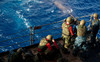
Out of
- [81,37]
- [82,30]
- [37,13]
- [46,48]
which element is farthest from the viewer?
[37,13]

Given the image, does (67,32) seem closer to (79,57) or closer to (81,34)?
(81,34)

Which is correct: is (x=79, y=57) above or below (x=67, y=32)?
below

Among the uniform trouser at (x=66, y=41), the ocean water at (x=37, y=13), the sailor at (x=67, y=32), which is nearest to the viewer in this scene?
the sailor at (x=67, y=32)

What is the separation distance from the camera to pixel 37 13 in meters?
23.2

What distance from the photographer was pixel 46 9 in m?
24.9

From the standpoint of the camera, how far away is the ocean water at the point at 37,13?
18598 millimetres

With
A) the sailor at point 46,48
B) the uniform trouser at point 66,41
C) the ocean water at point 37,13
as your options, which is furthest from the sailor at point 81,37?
the ocean water at point 37,13

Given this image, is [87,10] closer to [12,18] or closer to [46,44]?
[12,18]

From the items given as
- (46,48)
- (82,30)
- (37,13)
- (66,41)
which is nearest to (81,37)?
(82,30)

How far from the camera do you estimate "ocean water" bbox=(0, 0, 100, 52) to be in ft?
61.0

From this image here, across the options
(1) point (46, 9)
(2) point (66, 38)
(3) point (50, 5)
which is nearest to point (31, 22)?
(1) point (46, 9)

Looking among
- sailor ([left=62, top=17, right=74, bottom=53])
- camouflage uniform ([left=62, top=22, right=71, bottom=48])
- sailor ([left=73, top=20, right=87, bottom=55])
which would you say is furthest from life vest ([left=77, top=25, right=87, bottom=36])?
camouflage uniform ([left=62, top=22, right=71, bottom=48])

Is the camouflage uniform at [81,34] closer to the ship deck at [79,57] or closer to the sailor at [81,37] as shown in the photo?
the sailor at [81,37]

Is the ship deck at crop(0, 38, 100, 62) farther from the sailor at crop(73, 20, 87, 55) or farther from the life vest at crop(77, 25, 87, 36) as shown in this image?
the life vest at crop(77, 25, 87, 36)
